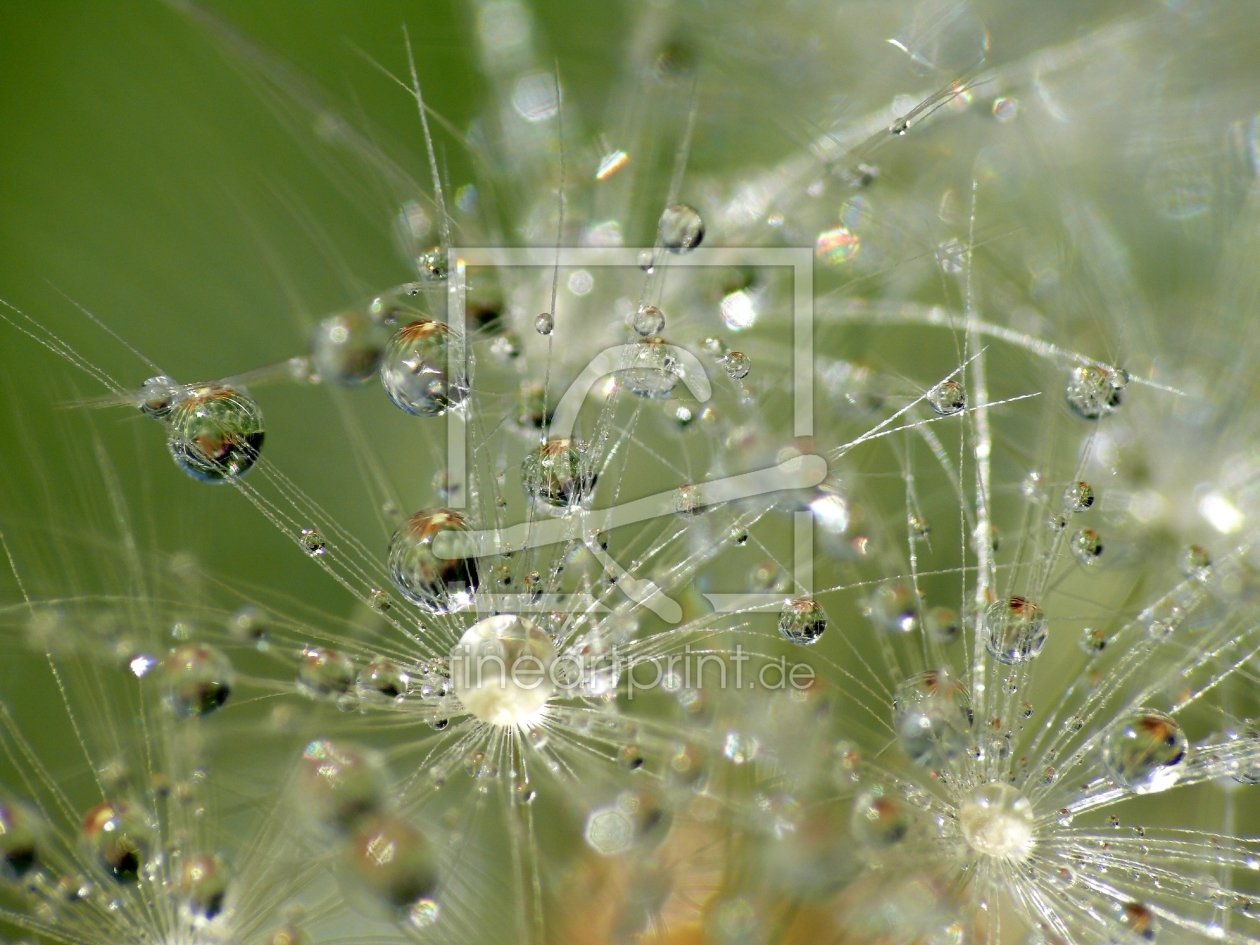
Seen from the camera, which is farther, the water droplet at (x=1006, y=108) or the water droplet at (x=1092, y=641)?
the water droplet at (x=1006, y=108)

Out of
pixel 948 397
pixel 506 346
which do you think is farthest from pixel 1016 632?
pixel 506 346

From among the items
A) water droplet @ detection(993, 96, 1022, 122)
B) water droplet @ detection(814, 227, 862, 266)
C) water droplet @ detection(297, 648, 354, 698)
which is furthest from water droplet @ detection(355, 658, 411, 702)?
water droplet @ detection(993, 96, 1022, 122)

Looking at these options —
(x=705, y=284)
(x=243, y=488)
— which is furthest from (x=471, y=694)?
(x=705, y=284)

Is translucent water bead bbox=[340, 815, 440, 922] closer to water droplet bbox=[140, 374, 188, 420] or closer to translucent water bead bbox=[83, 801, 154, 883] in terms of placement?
translucent water bead bbox=[83, 801, 154, 883]

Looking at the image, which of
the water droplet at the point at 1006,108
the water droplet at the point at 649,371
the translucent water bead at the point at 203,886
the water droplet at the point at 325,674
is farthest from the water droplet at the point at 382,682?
the water droplet at the point at 1006,108

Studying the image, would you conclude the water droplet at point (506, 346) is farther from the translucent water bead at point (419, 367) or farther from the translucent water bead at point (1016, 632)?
the translucent water bead at point (1016, 632)
